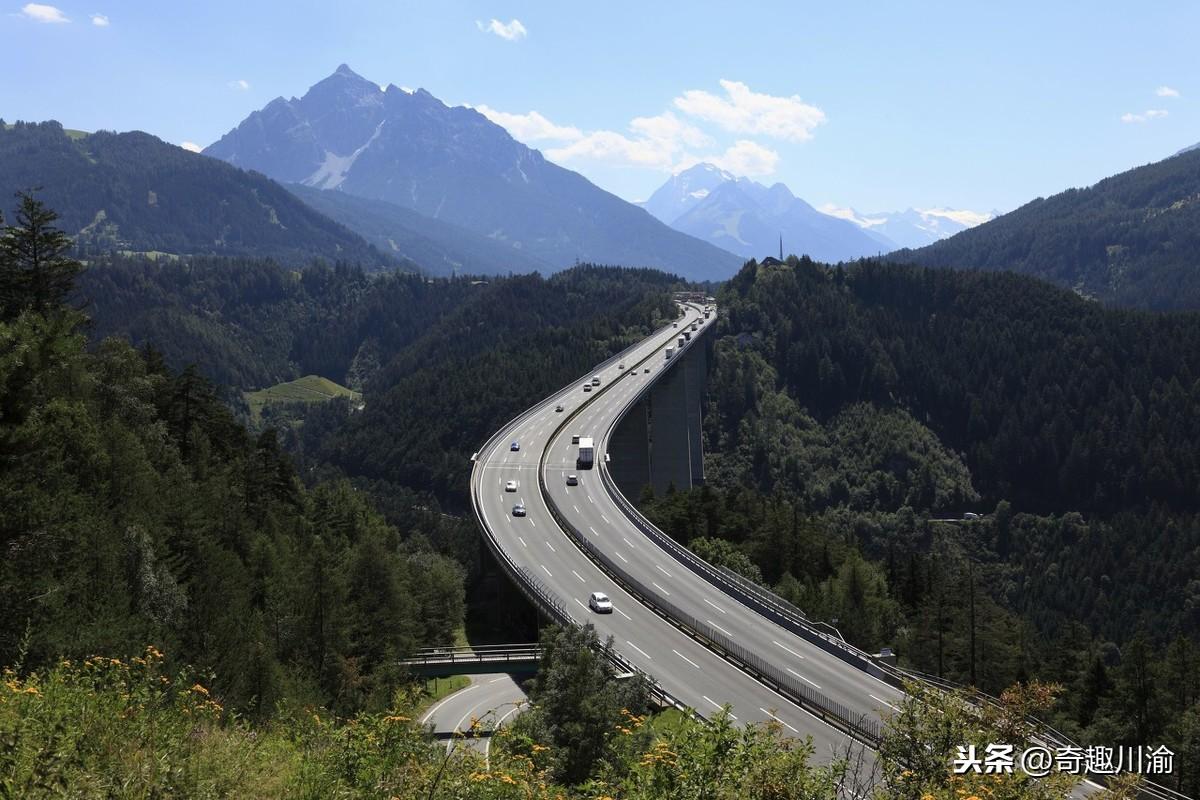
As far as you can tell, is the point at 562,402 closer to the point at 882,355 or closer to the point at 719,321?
the point at 719,321

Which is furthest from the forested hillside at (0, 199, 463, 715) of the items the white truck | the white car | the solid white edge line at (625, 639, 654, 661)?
the white truck

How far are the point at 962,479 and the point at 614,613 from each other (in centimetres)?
13928

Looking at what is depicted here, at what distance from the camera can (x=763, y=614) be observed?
47.5 meters

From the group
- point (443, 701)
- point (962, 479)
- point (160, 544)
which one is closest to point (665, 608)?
point (443, 701)

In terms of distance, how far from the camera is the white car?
47062mm

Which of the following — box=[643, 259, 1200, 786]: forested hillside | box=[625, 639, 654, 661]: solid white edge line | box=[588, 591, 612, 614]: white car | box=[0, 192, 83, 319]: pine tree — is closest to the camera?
box=[625, 639, 654, 661]: solid white edge line

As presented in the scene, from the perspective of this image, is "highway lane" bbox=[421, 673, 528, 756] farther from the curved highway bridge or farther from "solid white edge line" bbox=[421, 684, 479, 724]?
the curved highway bridge

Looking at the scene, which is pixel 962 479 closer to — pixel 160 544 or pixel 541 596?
pixel 541 596

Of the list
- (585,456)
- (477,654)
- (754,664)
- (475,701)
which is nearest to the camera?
(754,664)

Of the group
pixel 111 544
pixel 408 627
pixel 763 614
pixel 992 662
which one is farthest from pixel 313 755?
pixel 992 662

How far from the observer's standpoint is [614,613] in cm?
4731

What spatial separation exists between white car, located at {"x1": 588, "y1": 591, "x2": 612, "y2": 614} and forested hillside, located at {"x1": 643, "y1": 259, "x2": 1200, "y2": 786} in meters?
18.6

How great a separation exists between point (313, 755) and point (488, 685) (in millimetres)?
37698

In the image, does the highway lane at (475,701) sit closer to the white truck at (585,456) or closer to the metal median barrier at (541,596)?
the metal median barrier at (541,596)
